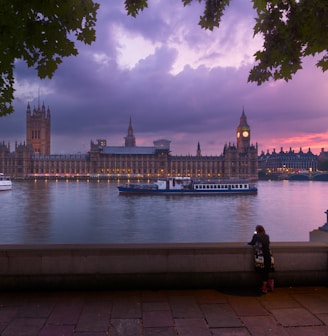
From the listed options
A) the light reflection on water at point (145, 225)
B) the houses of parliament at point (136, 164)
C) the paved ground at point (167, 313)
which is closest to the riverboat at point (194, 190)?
the light reflection on water at point (145, 225)

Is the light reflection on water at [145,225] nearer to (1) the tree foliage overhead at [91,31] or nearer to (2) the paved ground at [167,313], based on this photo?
(2) the paved ground at [167,313]

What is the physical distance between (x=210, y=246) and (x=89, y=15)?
3821mm

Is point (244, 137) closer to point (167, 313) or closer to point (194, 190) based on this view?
point (194, 190)

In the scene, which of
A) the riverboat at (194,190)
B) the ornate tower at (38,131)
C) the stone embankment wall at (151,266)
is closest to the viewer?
the stone embankment wall at (151,266)

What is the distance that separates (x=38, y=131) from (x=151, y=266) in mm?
196601

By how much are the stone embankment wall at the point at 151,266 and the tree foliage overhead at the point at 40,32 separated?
238 cm

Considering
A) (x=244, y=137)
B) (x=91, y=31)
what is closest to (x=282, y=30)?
(x=91, y=31)

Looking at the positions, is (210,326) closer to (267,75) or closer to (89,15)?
(267,75)

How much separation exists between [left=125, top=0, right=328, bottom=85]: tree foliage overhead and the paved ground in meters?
3.25

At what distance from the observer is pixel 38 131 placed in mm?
191250

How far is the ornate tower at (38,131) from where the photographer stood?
189875mm

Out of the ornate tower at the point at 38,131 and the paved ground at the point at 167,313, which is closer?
the paved ground at the point at 167,313

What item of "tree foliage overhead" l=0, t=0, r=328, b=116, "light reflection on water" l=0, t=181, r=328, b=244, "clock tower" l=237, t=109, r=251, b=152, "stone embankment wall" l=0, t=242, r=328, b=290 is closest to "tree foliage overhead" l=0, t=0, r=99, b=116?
"tree foliage overhead" l=0, t=0, r=328, b=116

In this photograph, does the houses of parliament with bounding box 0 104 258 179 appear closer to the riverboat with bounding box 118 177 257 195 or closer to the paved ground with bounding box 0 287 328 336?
the riverboat with bounding box 118 177 257 195
